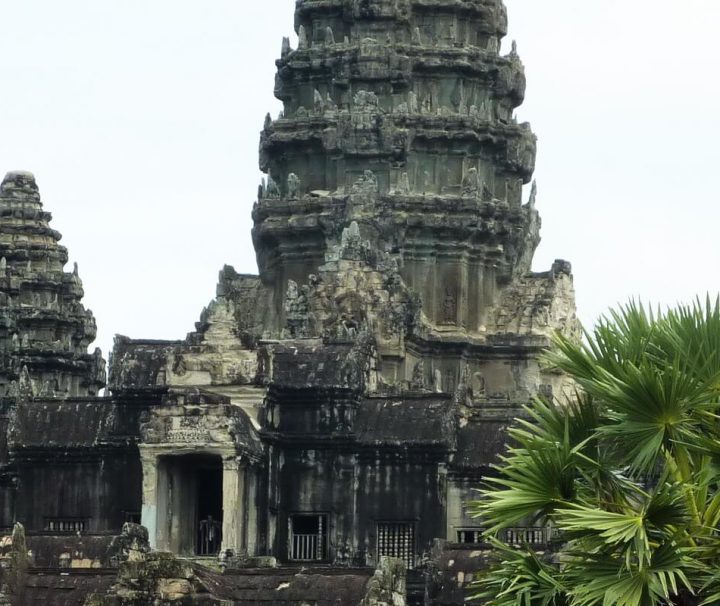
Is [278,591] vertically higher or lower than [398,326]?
lower

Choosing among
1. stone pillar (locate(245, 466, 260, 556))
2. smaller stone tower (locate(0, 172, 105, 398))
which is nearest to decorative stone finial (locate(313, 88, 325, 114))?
smaller stone tower (locate(0, 172, 105, 398))

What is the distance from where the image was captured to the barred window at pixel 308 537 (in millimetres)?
78750

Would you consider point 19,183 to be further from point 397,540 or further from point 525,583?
point 525,583

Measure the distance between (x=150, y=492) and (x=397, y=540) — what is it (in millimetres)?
6625

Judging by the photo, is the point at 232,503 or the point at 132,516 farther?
the point at 132,516

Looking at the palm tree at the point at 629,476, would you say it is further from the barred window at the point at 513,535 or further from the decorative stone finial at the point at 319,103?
the decorative stone finial at the point at 319,103

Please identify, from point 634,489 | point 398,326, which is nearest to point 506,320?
point 398,326

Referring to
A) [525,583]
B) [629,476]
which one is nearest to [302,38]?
[629,476]

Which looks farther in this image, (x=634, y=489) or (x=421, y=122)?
(x=421, y=122)

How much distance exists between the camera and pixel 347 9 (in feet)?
311

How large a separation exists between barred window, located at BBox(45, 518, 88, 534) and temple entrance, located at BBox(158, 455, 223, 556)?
3.87m

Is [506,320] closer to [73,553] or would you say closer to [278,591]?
[73,553]

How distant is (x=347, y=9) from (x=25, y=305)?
17.8m

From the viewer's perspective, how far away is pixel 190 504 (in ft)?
257
